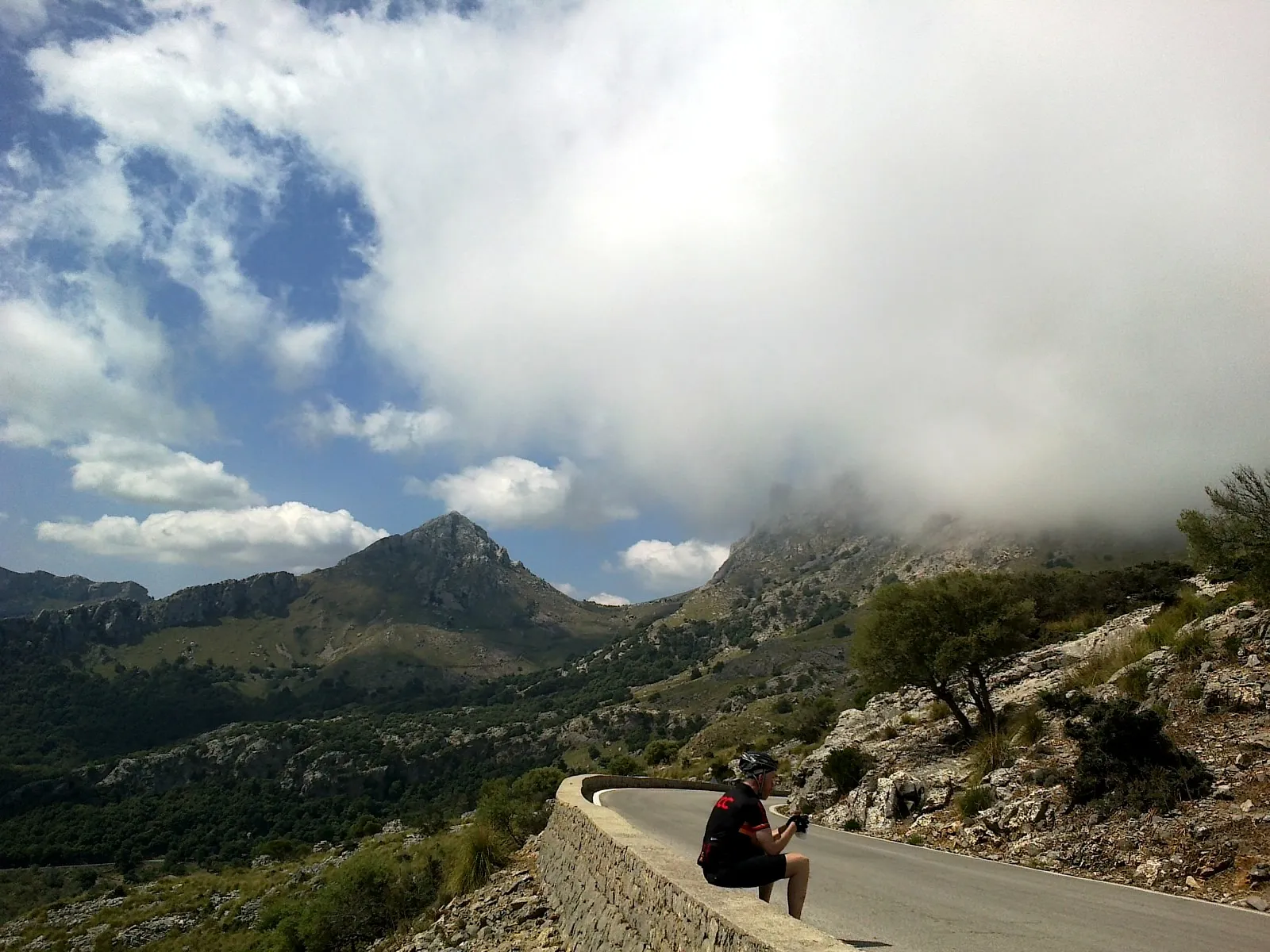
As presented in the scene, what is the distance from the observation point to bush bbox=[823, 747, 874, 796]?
26016 mm

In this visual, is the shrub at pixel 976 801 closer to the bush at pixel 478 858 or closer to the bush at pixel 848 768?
the bush at pixel 848 768

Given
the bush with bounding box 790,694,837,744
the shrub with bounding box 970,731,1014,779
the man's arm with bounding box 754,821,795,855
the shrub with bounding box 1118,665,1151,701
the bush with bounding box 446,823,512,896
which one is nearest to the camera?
the man's arm with bounding box 754,821,795,855

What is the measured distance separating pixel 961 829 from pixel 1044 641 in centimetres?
2213

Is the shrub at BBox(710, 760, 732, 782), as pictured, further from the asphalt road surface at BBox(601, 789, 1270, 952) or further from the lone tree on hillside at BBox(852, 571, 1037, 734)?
the asphalt road surface at BBox(601, 789, 1270, 952)

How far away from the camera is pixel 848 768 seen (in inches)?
1030

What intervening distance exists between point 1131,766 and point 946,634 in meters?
12.8

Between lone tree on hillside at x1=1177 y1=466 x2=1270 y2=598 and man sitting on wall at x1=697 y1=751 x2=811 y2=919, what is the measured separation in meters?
18.4

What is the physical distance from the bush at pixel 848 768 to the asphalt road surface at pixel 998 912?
11.7 m

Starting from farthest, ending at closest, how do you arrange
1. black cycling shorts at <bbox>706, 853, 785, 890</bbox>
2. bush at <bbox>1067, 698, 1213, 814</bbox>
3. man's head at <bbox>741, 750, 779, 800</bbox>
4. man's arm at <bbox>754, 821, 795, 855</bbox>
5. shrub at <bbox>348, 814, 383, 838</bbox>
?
shrub at <bbox>348, 814, 383, 838</bbox> < bush at <bbox>1067, 698, 1213, 814</bbox> < man's head at <bbox>741, 750, 779, 800</bbox> < man's arm at <bbox>754, 821, 795, 855</bbox> < black cycling shorts at <bbox>706, 853, 785, 890</bbox>

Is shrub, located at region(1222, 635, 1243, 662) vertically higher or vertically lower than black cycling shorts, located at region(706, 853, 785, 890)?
higher

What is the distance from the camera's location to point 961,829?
17312 millimetres

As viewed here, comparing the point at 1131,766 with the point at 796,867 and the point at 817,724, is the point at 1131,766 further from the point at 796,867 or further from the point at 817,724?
the point at 817,724

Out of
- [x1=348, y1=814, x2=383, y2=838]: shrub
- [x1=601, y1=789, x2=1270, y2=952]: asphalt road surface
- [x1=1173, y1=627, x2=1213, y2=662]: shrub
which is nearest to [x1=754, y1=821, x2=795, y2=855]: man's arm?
[x1=601, y1=789, x2=1270, y2=952]: asphalt road surface

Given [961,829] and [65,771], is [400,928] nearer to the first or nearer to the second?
[961,829]
